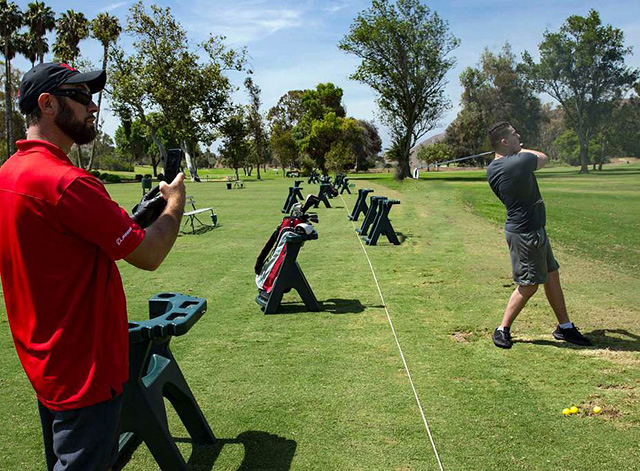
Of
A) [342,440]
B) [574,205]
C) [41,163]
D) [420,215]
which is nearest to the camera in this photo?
[41,163]

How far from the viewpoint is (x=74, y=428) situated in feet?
6.68

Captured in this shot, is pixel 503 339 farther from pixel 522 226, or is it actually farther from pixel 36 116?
pixel 36 116

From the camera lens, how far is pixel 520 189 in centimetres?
519

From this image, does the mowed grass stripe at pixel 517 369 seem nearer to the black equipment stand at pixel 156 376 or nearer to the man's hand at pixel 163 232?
the black equipment stand at pixel 156 376

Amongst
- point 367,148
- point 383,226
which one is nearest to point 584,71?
point 367,148

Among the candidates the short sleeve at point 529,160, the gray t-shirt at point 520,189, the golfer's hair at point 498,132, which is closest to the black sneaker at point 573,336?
the gray t-shirt at point 520,189

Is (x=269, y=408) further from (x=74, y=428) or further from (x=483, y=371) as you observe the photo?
(x=74, y=428)

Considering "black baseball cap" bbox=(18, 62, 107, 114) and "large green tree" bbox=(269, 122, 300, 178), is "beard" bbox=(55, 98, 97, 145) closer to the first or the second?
"black baseball cap" bbox=(18, 62, 107, 114)

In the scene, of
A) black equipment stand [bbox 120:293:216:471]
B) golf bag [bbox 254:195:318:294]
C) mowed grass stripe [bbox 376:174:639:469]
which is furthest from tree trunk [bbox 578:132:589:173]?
black equipment stand [bbox 120:293:216:471]

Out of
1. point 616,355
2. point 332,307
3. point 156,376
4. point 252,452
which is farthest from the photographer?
point 332,307

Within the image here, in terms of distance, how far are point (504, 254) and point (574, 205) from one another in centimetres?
1211

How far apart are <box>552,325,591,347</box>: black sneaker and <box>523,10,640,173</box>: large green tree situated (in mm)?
65990

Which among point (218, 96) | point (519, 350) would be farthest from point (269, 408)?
point (218, 96)

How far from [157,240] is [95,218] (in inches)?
11.3
